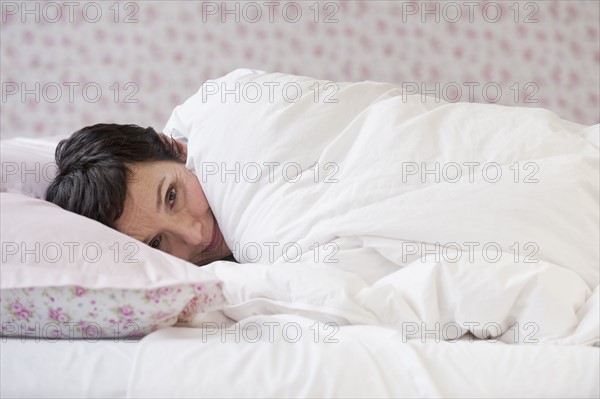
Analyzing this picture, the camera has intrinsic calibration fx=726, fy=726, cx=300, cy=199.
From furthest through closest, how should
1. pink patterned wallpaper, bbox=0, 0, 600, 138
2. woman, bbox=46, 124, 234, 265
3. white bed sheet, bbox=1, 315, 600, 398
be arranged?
pink patterned wallpaper, bbox=0, 0, 600, 138 → woman, bbox=46, 124, 234, 265 → white bed sheet, bbox=1, 315, 600, 398

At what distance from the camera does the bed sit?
33.1 inches

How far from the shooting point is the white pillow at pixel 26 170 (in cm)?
133

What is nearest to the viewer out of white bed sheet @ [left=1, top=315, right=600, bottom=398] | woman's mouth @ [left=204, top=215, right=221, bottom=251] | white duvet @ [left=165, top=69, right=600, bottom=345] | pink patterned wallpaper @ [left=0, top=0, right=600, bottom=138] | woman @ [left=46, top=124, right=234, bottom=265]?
white bed sheet @ [left=1, top=315, right=600, bottom=398]

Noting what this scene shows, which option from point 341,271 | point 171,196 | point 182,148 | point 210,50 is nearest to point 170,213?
point 171,196

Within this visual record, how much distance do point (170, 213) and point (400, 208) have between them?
45 cm

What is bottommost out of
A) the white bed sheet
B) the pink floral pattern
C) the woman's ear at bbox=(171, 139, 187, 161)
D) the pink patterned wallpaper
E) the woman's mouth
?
the woman's mouth

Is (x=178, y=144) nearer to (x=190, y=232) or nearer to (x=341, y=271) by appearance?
(x=190, y=232)

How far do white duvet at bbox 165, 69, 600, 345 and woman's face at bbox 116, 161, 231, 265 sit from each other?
0.04 m

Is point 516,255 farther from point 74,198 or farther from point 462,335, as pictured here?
point 74,198

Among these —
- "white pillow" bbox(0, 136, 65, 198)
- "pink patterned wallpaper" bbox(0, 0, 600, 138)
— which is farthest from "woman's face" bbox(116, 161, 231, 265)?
"pink patterned wallpaper" bbox(0, 0, 600, 138)

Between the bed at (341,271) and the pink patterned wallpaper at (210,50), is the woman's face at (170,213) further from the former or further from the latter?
the pink patterned wallpaper at (210,50)

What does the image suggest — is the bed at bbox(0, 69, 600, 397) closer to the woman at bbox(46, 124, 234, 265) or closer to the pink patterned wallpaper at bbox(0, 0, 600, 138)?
the woman at bbox(46, 124, 234, 265)

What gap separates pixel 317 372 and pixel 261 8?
61.8 inches

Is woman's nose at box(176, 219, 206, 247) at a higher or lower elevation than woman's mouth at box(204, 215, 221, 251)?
higher
